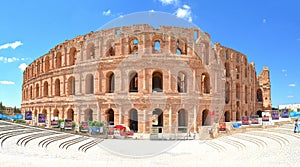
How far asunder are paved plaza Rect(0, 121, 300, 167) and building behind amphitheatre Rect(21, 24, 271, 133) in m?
5.50

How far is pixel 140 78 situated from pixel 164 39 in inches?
210

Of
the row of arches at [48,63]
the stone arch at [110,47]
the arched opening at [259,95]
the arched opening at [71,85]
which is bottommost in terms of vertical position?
the arched opening at [259,95]

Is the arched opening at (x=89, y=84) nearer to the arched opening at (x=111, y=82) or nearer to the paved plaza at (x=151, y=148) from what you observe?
the arched opening at (x=111, y=82)

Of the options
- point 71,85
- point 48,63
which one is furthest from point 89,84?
point 48,63

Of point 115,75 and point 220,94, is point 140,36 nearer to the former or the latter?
point 115,75

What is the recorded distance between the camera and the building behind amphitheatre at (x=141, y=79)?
27875 millimetres

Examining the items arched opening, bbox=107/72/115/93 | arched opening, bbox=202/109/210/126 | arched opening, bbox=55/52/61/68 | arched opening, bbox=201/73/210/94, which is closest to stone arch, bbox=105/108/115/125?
arched opening, bbox=107/72/115/93

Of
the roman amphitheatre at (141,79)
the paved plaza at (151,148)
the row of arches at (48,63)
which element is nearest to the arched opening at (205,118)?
the roman amphitheatre at (141,79)

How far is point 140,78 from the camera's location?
28.0 metres

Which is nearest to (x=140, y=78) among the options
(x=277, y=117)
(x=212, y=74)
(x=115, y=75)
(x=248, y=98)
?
(x=115, y=75)

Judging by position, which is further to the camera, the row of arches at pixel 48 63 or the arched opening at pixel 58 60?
the arched opening at pixel 58 60

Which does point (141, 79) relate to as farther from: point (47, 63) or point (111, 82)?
point (47, 63)

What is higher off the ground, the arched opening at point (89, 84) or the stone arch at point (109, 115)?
the arched opening at point (89, 84)

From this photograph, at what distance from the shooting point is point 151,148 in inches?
763
